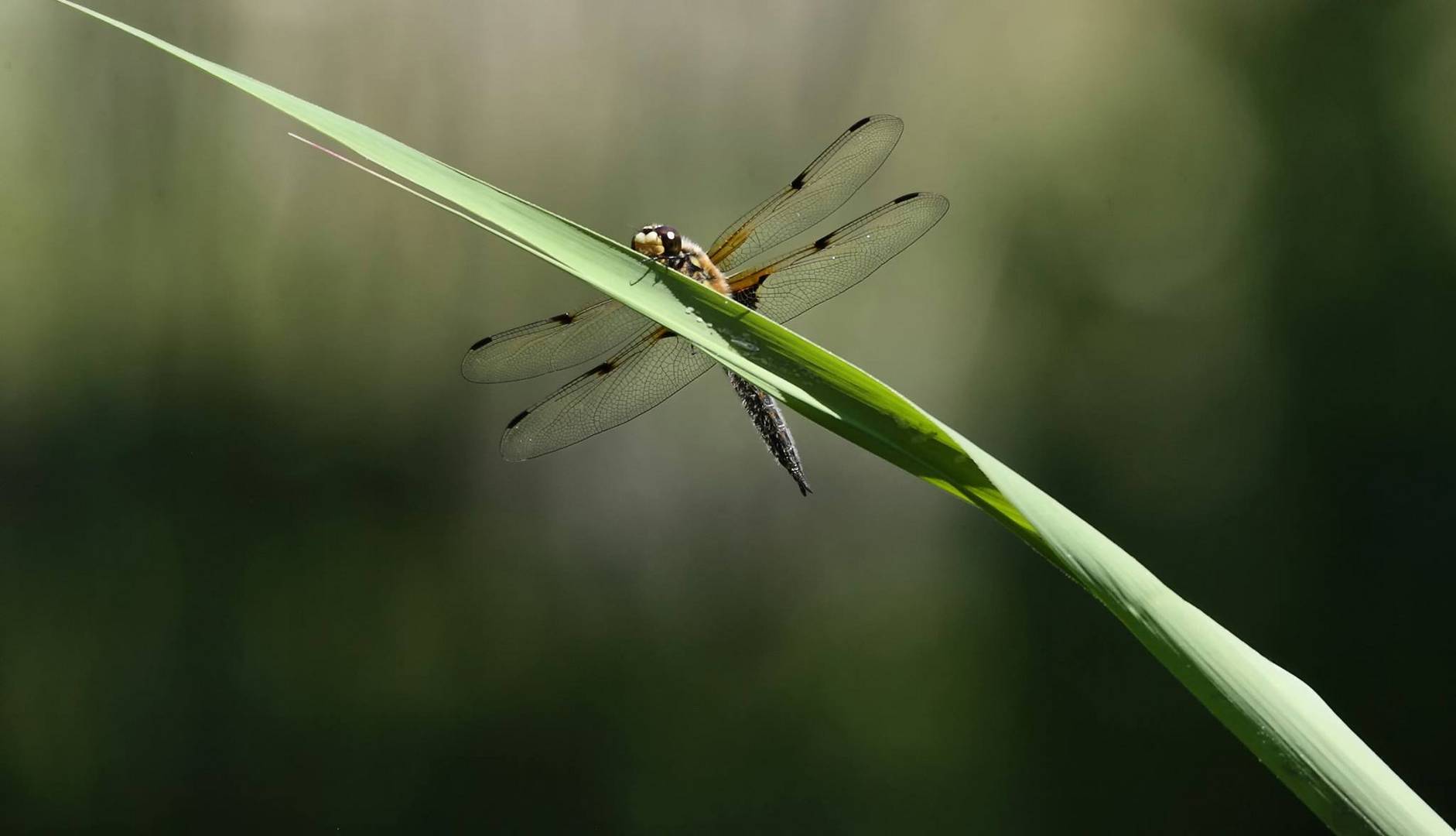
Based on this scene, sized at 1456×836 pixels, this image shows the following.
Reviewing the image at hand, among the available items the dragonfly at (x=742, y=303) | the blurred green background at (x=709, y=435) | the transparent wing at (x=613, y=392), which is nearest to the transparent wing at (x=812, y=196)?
the dragonfly at (x=742, y=303)

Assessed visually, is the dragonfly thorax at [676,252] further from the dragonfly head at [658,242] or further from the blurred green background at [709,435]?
the blurred green background at [709,435]

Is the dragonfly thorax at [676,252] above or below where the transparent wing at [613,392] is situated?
above

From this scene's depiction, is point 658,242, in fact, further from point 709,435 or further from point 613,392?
point 709,435

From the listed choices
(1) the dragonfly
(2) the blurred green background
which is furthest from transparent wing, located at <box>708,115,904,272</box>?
(2) the blurred green background

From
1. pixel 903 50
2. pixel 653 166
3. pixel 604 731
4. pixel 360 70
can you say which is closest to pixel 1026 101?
pixel 903 50

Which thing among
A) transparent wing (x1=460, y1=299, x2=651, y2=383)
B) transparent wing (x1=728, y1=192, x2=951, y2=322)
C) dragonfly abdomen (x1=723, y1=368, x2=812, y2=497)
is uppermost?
transparent wing (x1=460, y1=299, x2=651, y2=383)

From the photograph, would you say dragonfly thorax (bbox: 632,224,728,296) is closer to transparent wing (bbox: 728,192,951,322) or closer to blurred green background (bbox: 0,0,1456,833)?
transparent wing (bbox: 728,192,951,322)

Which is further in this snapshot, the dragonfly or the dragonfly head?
the dragonfly

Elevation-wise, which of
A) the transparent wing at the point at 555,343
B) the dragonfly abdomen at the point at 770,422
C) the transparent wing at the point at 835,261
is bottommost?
the dragonfly abdomen at the point at 770,422

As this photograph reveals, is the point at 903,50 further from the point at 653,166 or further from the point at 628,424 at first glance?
the point at 628,424
